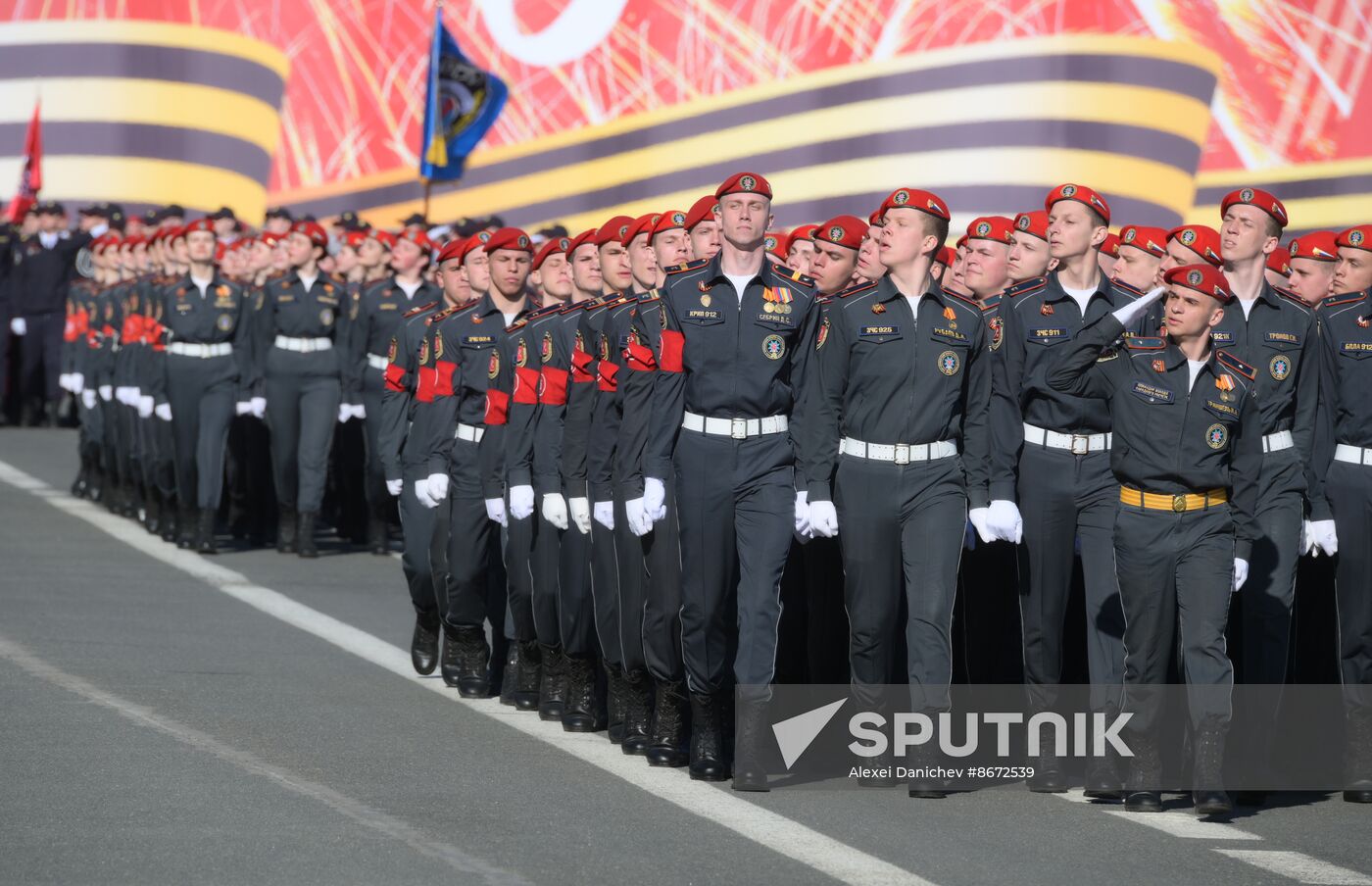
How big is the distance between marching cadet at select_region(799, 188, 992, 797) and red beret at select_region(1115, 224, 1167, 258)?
1.24m

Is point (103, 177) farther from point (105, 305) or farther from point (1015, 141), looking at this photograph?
point (105, 305)

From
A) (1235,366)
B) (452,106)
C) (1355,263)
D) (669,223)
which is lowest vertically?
(1235,366)

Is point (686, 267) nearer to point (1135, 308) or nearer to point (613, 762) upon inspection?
point (1135, 308)

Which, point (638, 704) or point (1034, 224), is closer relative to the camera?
point (638, 704)

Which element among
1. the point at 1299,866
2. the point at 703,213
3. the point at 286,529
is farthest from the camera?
the point at 286,529

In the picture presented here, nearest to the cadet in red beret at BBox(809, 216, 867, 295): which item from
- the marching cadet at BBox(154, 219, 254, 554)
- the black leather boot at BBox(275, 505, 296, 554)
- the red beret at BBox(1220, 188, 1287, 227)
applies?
the red beret at BBox(1220, 188, 1287, 227)

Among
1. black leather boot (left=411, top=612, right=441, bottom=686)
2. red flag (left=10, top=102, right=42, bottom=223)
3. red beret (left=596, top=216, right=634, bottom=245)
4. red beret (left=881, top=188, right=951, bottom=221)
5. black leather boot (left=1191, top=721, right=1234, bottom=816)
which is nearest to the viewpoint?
black leather boot (left=1191, top=721, right=1234, bottom=816)

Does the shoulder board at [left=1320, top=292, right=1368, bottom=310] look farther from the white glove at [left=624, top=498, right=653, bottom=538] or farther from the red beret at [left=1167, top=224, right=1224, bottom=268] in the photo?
the white glove at [left=624, top=498, right=653, bottom=538]

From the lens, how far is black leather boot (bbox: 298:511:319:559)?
1617 cm

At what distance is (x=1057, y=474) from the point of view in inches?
359

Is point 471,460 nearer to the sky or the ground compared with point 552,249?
nearer to the ground

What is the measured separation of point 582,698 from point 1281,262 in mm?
3631

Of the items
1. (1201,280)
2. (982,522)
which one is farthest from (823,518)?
(1201,280)

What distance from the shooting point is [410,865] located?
7277 millimetres
